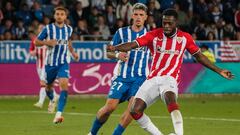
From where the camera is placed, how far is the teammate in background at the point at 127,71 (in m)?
14.8

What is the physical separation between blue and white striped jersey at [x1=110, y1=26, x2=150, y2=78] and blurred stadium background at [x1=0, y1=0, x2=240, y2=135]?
4.96 m

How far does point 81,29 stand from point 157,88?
56.1ft

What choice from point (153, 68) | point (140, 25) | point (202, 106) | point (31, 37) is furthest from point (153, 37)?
point (31, 37)

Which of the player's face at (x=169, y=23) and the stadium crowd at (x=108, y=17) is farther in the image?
the stadium crowd at (x=108, y=17)

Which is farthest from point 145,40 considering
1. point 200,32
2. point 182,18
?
point 182,18

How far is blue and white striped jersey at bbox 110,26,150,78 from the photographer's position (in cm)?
1499

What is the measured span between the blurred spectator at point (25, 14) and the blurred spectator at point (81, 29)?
168cm

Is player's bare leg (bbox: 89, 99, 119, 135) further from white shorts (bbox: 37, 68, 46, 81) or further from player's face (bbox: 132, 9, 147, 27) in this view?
white shorts (bbox: 37, 68, 46, 81)

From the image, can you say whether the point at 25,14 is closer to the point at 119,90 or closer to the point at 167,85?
the point at 119,90

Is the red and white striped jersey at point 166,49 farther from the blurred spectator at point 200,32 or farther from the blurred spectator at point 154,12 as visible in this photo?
the blurred spectator at point 200,32

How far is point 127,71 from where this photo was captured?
15.0m

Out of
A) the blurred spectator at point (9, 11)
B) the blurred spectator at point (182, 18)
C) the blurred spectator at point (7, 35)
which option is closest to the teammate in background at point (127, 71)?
the blurred spectator at point (7, 35)

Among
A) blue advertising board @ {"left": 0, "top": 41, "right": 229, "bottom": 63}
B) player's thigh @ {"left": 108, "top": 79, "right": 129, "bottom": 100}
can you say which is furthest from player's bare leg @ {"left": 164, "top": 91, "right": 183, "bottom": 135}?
blue advertising board @ {"left": 0, "top": 41, "right": 229, "bottom": 63}

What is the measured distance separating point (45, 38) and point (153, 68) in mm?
6942
